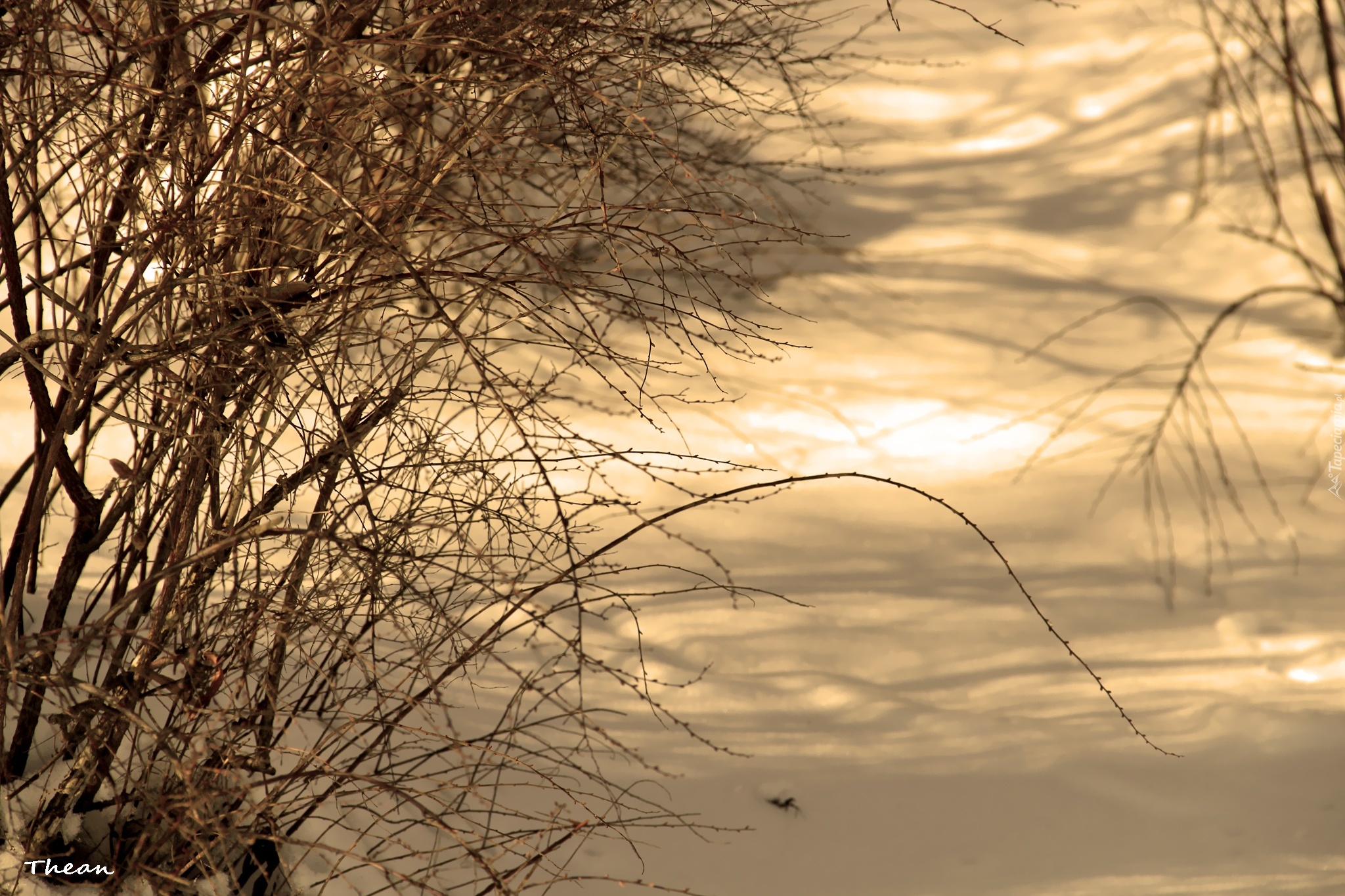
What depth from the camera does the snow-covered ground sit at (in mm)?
3334

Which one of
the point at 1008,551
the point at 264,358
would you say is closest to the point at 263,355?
the point at 264,358

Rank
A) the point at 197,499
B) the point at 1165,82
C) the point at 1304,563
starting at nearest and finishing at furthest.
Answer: the point at 197,499 < the point at 1304,563 < the point at 1165,82

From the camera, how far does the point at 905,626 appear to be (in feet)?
12.8

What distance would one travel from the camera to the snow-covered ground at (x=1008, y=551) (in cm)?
333

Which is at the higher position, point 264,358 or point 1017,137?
point 1017,137


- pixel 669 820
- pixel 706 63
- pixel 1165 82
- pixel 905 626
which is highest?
pixel 1165 82

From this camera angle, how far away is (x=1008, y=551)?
13.7ft

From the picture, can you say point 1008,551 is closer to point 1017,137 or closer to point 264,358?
point 1017,137

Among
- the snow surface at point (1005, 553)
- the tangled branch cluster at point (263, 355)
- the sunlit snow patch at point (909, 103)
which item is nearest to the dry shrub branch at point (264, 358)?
the tangled branch cluster at point (263, 355)

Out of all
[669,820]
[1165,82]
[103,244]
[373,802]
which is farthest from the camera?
[1165,82]

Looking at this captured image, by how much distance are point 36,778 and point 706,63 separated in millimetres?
2152

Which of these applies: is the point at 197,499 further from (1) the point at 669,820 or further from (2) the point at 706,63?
(1) the point at 669,820

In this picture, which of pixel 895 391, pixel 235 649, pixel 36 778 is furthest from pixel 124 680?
pixel 895 391

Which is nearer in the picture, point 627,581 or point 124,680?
point 124,680
